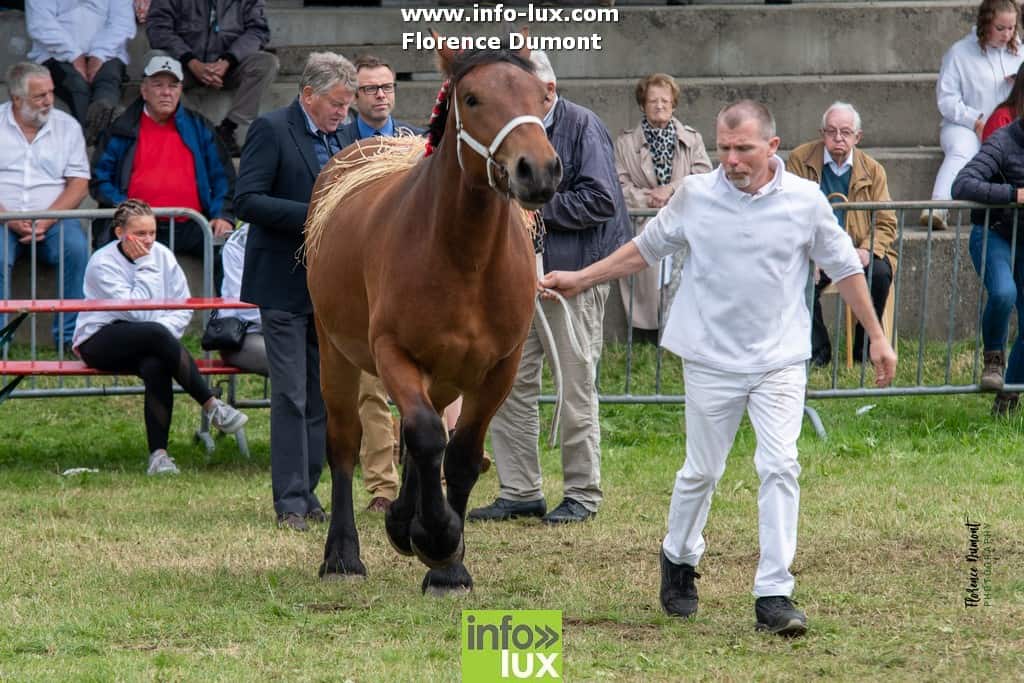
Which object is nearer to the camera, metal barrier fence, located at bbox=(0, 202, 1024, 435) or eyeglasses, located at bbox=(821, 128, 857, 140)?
metal barrier fence, located at bbox=(0, 202, 1024, 435)

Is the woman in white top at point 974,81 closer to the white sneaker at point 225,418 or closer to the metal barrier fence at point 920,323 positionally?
the metal barrier fence at point 920,323

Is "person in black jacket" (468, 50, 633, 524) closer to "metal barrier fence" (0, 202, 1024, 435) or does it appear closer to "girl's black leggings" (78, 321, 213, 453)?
"metal barrier fence" (0, 202, 1024, 435)

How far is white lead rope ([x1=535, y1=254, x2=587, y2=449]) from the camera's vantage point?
7.99m

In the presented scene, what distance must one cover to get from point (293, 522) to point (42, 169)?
5.18 m

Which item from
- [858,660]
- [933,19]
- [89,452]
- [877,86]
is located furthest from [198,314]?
[858,660]

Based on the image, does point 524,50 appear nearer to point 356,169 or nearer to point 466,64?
point 466,64

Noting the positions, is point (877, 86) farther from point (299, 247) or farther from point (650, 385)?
point (299, 247)

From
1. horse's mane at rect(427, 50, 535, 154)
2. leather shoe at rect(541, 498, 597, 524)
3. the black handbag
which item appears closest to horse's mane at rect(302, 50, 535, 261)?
horse's mane at rect(427, 50, 535, 154)

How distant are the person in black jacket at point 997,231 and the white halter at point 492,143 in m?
5.28

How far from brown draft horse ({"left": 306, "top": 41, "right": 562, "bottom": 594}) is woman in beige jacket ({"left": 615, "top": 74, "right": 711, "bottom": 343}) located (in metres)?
5.43

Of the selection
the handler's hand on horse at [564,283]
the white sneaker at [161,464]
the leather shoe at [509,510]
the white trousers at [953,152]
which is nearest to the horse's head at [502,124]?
the handler's hand on horse at [564,283]

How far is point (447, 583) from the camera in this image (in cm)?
694

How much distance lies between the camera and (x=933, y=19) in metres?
15.9

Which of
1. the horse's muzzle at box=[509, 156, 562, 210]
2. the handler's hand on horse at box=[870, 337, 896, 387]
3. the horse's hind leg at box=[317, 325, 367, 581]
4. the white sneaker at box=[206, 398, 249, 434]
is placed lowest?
the white sneaker at box=[206, 398, 249, 434]
